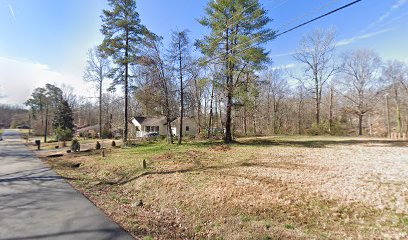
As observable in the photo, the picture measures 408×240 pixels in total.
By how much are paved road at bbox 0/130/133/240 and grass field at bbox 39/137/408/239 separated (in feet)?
1.36

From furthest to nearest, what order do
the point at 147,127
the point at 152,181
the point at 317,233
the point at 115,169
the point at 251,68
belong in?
the point at 147,127 < the point at 251,68 < the point at 115,169 < the point at 152,181 < the point at 317,233

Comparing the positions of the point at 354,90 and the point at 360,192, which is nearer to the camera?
the point at 360,192

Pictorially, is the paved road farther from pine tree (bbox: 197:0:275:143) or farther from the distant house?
the distant house

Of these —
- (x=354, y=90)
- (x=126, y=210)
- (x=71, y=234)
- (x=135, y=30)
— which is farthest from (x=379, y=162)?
(x=354, y=90)

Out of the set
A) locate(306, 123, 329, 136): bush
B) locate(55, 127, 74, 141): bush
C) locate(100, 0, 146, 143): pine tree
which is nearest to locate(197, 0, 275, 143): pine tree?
locate(100, 0, 146, 143): pine tree

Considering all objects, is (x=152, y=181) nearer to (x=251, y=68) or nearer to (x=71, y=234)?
(x=71, y=234)

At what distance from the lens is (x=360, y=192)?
5.34 metres

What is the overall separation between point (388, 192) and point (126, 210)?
7.00 metres

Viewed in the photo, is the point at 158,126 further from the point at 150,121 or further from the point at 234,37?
the point at 234,37

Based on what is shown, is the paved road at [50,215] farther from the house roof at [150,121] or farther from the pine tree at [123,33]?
the house roof at [150,121]

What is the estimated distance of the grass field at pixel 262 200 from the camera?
4.28 meters

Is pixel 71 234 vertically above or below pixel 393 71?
below

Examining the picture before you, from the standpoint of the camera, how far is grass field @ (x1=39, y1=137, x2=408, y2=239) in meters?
4.28

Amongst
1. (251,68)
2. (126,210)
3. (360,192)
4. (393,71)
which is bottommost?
(126,210)
